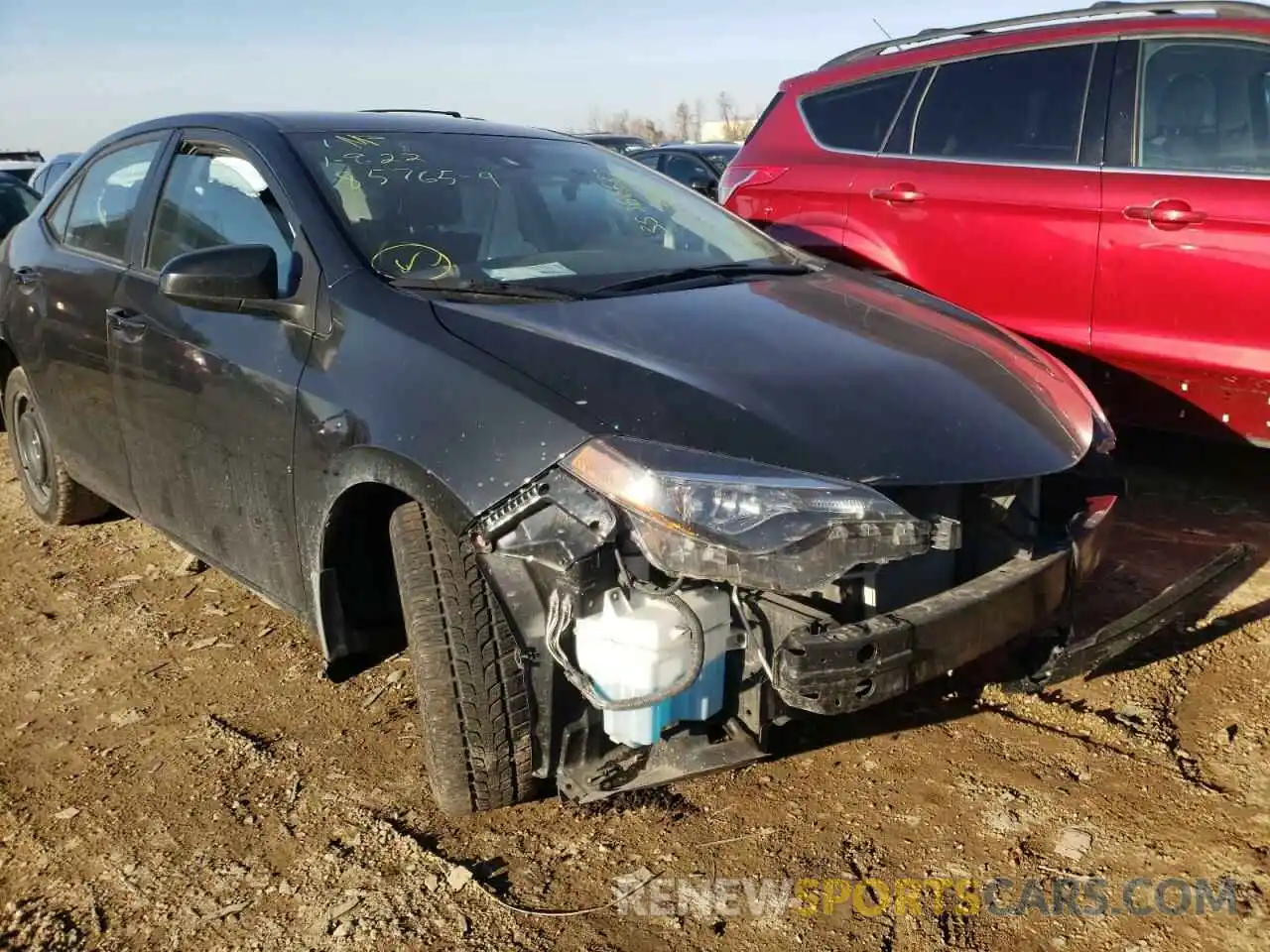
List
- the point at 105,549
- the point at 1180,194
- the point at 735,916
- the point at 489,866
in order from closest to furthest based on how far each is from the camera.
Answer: the point at 735,916 < the point at 489,866 < the point at 1180,194 < the point at 105,549

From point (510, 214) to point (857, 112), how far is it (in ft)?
8.25

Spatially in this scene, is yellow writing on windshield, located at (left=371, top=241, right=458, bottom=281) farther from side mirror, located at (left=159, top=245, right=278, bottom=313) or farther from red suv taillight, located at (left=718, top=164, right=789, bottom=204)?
red suv taillight, located at (left=718, top=164, right=789, bottom=204)

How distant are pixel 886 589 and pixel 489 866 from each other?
40.3 inches

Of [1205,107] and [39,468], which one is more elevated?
[1205,107]

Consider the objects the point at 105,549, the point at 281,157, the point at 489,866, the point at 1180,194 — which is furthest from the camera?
the point at 105,549

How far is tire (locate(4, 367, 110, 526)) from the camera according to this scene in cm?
439

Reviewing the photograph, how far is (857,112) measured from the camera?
16.6ft

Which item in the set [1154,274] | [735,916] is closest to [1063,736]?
[735,916]

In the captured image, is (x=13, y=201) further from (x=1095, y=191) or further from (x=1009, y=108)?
(x=1095, y=191)

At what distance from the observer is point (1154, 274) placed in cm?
395

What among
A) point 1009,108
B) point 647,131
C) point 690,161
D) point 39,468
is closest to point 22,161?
point 690,161

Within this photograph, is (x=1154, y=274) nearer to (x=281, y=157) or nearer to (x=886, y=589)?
(x=886, y=589)

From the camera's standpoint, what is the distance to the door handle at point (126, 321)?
131 inches

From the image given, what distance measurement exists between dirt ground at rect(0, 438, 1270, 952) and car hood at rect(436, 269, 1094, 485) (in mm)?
778
